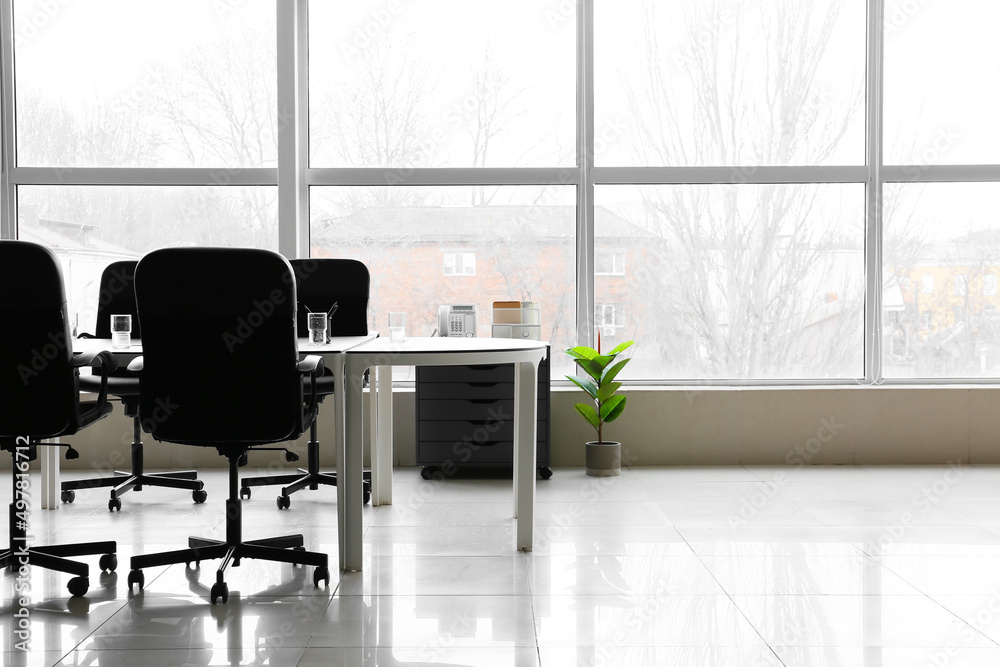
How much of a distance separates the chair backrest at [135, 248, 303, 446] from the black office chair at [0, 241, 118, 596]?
0.26 m

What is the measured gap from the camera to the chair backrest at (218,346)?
2.52m

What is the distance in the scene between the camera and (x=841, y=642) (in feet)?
7.49

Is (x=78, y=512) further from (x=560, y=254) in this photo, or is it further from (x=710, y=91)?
(x=710, y=91)

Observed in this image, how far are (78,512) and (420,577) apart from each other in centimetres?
194

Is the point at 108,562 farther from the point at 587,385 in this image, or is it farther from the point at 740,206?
the point at 740,206

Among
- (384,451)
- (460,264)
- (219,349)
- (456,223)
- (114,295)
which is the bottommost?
(384,451)

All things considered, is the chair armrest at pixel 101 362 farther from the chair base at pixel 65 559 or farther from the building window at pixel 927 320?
the building window at pixel 927 320

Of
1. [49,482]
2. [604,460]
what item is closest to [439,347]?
[604,460]

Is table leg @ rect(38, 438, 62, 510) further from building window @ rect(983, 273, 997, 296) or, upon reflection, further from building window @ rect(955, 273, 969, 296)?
building window @ rect(983, 273, 997, 296)

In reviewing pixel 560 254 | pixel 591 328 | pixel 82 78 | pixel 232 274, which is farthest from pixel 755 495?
pixel 82 78

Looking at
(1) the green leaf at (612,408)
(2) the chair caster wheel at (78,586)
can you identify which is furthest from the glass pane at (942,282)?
(2) the chair caster wheel at (78,586)

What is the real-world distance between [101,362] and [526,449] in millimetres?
1558

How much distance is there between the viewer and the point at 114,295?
4.32 metres

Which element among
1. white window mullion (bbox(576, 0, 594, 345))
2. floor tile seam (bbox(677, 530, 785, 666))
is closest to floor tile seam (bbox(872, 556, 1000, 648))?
floor tile seam (bbox(677, 530, 785, 666))
